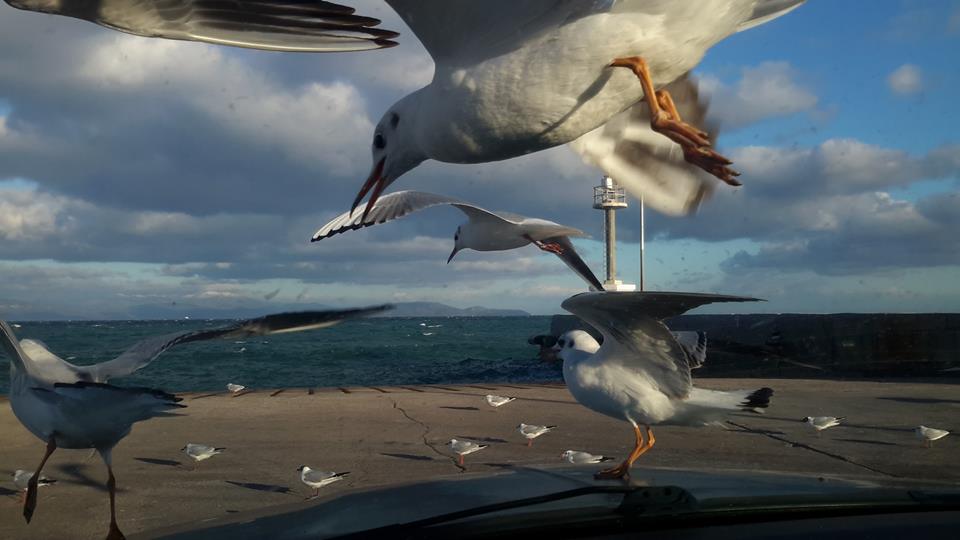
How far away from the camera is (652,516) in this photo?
1495 mm

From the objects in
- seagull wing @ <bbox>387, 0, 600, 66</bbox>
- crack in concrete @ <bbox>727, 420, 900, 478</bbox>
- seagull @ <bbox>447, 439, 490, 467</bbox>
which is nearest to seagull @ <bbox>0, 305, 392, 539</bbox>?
seagull wing @ <bbox>387, 0, 600, 66</bbox>

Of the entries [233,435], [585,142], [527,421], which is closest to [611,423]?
[527,421]

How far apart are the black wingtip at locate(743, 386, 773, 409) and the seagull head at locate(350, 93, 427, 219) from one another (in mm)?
2286

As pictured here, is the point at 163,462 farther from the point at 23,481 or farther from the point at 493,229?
the point at 493,229

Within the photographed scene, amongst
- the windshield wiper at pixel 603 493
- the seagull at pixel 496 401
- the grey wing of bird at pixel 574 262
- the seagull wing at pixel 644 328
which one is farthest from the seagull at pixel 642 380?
the seagull at pixel 496 401

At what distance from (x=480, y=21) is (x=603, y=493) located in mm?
944

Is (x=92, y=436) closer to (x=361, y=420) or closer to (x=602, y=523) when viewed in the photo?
(x=602, y=523)

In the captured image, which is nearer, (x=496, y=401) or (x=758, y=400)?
(x=758, y=400)

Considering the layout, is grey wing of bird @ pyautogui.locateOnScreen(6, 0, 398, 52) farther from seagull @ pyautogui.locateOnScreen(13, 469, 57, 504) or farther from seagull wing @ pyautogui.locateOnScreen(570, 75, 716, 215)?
seagull @ pyautogui.locateOnScreen(13, 469, 57, 504)

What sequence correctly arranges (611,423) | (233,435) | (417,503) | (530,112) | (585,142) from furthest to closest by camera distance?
1. (611,423)
2. (233,435)
3. (585,142)
4. (417,503)
5. (530,112)

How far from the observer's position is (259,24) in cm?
146

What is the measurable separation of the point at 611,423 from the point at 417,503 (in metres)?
4.91

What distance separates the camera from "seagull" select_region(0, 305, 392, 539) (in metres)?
2.18

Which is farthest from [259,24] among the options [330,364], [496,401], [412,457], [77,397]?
[330,364]
